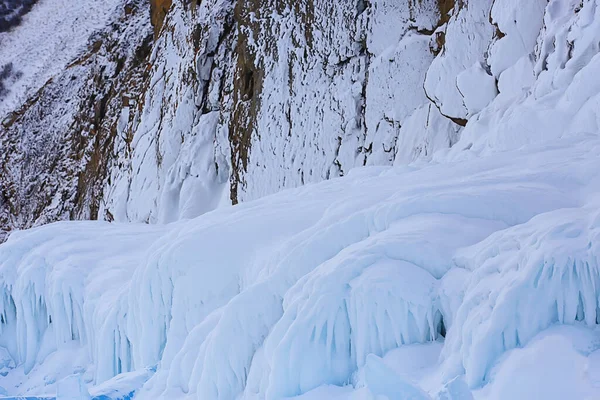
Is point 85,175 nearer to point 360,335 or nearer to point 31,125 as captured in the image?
point 31,125

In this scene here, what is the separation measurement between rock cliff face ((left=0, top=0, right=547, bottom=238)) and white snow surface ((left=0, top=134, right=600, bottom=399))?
13.5 feet

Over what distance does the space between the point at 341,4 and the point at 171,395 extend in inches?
410

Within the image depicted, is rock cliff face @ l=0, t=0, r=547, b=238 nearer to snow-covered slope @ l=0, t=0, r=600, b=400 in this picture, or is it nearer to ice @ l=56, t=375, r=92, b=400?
snow-covered slope @ l=0, t=0, r=600, b=400

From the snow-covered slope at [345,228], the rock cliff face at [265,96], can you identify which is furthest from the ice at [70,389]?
the rock cliff face at [265,96]

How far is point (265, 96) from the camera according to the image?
14.7 m

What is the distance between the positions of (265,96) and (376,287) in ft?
38.1

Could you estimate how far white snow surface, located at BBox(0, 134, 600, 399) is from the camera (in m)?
2.93

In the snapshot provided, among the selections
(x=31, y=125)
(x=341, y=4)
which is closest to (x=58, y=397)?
(x=341, y=4)

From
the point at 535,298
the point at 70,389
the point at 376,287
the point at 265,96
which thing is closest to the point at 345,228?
the point at 376,287

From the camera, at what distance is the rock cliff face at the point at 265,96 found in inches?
407

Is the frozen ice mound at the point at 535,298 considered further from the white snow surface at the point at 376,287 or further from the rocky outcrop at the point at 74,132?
the rocky outcrop at the point at 74,132

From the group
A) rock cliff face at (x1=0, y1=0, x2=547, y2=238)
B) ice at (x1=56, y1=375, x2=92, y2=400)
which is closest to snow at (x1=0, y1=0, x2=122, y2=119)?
rock cliff face at (x1=0, y1=0, x2=547, y2=238)

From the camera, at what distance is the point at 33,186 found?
2528 centimetres

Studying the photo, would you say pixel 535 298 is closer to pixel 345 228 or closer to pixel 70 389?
pixel 345 228
